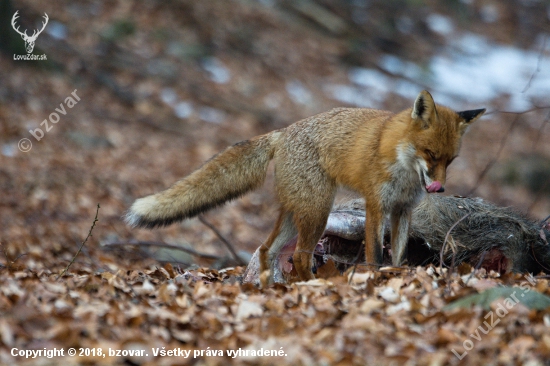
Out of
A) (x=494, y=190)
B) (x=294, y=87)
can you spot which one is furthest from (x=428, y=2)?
(x=494, y=190)

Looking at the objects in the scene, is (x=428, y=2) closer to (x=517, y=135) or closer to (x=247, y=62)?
(x=517, y=135)

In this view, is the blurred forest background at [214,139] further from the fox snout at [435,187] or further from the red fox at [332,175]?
the fox snout at [435,187]

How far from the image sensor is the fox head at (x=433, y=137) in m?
5.84

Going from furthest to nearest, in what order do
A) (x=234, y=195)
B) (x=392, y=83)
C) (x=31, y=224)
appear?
(x=392, y=83) → (x=31, y=224) → (x=234, y=195)

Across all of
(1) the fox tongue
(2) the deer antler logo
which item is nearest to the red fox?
(1) the fox tongue

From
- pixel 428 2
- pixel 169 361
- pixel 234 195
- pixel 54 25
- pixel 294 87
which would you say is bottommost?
pixel 169 361

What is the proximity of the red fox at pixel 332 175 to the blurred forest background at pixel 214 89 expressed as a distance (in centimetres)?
270

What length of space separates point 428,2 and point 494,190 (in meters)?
12.1

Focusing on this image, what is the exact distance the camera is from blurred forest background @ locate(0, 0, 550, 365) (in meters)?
4.18

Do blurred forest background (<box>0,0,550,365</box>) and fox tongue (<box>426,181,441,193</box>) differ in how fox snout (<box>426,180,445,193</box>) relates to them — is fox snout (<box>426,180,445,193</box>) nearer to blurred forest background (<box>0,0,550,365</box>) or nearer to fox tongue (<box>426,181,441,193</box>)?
fox tongue (<box>426,181,441,193</box>)

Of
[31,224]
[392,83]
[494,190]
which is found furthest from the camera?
[392,83]

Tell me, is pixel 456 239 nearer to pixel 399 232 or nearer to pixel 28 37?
pixel 399 232

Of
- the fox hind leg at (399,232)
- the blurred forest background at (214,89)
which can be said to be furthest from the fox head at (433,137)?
the blurred forest background at (214,89)

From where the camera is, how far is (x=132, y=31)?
17.5m
